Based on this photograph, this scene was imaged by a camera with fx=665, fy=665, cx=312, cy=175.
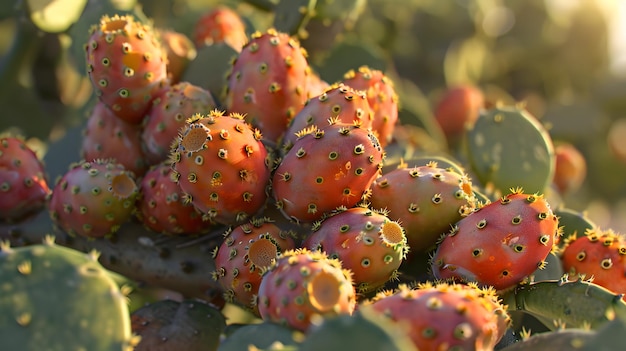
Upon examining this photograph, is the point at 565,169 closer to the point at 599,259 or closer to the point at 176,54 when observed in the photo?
the point at 599,259

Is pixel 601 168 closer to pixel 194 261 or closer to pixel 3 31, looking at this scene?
pixel 194 261

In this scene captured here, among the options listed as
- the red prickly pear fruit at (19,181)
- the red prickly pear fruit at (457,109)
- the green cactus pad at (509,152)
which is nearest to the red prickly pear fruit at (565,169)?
the red prickly pear fruit at (457,109)

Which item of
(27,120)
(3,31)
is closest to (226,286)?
(27,120)

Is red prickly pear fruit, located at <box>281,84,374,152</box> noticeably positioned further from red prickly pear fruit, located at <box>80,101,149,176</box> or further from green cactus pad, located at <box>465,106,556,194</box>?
green cactus pad, located at <box>465,106,556,194</box>

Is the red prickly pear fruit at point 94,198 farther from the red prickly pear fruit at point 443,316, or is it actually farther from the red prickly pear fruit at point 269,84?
the red prickly pear fruit at point 443,316

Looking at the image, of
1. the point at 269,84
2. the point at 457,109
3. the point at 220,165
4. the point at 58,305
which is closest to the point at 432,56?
the point at 457,109

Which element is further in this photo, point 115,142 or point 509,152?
point 509,152
